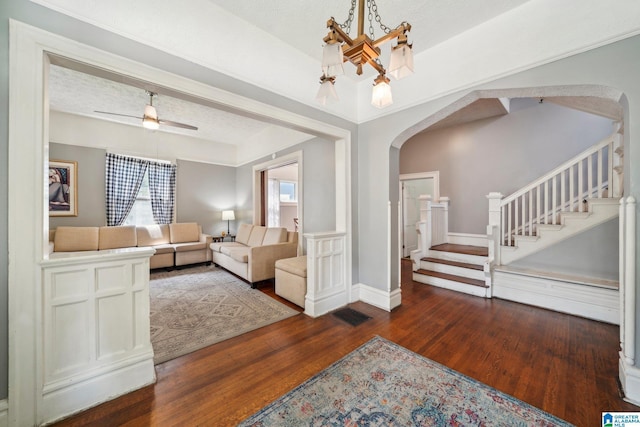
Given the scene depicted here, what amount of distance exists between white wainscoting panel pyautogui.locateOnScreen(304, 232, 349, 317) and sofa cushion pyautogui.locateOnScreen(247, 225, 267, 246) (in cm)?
209

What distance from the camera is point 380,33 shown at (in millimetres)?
2324

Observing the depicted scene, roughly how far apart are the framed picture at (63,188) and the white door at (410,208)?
22.8 ft

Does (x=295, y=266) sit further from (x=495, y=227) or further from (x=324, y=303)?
(x=495, y=227)

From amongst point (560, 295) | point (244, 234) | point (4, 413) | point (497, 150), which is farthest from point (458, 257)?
point (4, 413)

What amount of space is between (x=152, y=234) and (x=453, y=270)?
5907 millimetres

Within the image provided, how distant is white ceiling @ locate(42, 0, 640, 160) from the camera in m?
1.63

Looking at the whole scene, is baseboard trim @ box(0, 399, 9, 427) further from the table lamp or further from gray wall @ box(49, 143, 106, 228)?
the table lamp

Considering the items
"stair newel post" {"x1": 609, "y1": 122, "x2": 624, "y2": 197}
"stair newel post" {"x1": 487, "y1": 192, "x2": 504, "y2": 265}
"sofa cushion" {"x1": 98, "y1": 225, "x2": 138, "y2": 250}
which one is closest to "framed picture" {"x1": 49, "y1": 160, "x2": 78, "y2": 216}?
A: "sofa cushion" {"x1": 98, "y1": 225, "x2": 138, "y2": 250}

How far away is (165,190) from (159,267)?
73.2 inches

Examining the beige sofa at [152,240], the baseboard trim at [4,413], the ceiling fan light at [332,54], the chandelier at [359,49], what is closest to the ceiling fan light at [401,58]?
the chandelier at [359,49]

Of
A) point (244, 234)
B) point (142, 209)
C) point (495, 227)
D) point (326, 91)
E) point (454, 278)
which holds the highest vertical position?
point (326, 91)

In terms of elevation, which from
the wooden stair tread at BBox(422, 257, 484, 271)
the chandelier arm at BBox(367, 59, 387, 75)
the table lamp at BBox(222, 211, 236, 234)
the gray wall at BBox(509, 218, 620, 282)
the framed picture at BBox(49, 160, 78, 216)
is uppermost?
the chandelier arm at BBox(367, 59, 387, 75)

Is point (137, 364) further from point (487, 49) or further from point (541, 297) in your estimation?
point (541, 297)

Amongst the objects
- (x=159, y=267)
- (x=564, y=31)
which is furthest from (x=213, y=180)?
(x=564, y=31)
